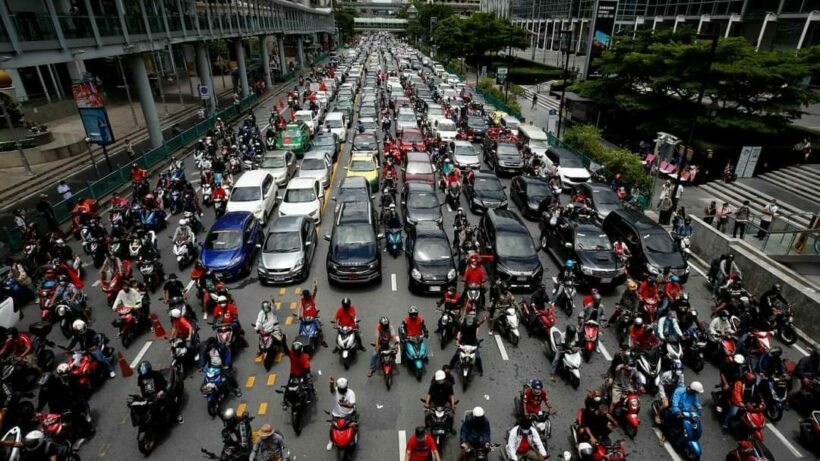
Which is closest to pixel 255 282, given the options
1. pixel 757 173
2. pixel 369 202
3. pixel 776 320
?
pixel 369 202

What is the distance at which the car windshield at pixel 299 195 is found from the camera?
684 inches

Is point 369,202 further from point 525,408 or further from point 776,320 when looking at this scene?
point 776,320

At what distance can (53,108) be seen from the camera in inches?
1332

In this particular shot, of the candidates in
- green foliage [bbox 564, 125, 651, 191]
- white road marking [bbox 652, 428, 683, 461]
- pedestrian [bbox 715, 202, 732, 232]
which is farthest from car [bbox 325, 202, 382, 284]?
green foliage [bbox 564, 125, 651, 191]

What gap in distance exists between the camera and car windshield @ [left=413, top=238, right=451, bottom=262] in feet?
43.7

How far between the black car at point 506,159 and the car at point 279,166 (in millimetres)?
11182

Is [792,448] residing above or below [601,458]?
below

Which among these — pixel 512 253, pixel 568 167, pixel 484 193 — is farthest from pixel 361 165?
pixel 568 167

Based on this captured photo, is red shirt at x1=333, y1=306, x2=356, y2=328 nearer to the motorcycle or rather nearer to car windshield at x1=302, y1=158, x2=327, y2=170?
the motorcycle

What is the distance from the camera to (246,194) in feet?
57.7

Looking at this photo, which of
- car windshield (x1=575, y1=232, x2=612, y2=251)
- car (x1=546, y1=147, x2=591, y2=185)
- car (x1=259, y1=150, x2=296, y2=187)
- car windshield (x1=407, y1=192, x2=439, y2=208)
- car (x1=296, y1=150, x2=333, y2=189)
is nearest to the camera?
car windshield (x1=575, y1=232, x2=612, y2=251)

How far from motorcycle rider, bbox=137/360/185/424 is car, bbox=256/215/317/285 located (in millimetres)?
5153

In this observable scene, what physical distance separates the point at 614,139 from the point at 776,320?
2286 centimetres

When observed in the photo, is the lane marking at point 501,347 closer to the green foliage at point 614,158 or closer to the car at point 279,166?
the green foliage at point 614,158
